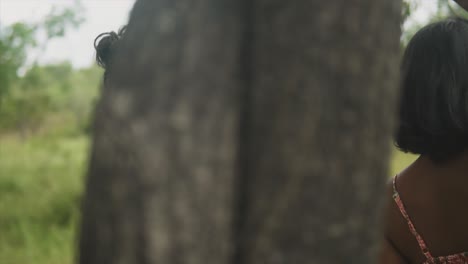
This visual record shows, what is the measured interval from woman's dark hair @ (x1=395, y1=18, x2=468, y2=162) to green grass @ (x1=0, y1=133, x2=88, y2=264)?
479cm

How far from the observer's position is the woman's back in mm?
1910

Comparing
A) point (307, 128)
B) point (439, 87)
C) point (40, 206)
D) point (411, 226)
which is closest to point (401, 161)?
point (40, 206)

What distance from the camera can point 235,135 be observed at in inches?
34.5

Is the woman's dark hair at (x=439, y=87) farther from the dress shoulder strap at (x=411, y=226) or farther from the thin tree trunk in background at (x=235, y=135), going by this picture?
the thin tree trunk in background at (x=235, y=135)

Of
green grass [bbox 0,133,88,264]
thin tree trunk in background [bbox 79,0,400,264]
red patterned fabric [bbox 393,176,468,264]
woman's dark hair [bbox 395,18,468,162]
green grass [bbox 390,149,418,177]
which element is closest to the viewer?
thin tree trunk in background [bbox 79,0,400,264]

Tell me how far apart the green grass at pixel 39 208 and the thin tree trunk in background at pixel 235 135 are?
543cm

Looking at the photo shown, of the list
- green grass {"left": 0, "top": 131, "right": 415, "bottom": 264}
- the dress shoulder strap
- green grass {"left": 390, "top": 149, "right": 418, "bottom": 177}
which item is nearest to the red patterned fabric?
the dress shoulder strap

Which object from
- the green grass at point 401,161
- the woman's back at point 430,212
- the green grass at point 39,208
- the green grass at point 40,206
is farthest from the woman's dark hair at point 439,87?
the green grass at point 401,161

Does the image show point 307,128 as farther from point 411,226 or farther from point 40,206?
point 40,206

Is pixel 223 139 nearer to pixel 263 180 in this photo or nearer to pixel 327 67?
pixel 263 180

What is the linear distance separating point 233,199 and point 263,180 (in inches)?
2.1

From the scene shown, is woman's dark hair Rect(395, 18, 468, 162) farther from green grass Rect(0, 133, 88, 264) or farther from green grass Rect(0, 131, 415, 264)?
green grass Rect(0, 133, 88, 264)

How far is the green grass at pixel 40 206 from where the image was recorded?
6.39 meters

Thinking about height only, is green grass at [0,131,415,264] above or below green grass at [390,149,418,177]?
above
